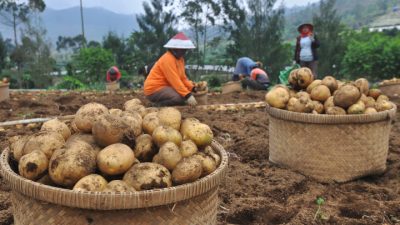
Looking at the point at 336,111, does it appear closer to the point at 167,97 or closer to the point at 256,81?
the point at 167,97

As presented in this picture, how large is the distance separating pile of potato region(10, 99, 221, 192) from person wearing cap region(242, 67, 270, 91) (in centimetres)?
879

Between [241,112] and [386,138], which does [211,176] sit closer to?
[386,138]

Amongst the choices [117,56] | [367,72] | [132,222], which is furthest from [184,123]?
[117,56]

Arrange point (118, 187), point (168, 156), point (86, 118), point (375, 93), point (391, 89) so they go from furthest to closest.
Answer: point (391, 89)
point (375, 93)
point (86, 118)
point (168, 156)
point (118, 187)

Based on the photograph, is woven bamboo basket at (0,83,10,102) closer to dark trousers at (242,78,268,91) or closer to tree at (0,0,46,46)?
dark trousers at (242,78,268,91)

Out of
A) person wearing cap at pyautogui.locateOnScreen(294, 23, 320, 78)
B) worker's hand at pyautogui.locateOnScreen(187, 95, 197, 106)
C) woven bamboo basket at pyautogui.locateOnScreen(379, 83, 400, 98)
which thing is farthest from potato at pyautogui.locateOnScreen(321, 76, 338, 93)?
woven bamboo basket at pyautogui.locateOnScreen(379, 83, 400, 98)

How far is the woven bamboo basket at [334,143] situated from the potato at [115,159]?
2.21 metres

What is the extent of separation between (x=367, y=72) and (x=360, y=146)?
68.3 feet

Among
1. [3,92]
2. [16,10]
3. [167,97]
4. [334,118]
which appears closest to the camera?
[334,118]

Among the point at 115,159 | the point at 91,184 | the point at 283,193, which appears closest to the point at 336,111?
the point at 283,193

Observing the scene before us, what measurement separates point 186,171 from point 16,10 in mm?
33363

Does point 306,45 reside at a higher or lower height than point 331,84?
higher

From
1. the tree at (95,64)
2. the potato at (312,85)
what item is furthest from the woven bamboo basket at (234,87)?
the tree at (95,64)

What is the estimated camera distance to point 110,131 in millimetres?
2207
